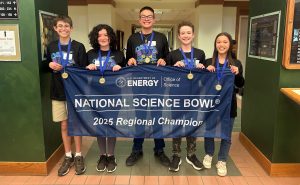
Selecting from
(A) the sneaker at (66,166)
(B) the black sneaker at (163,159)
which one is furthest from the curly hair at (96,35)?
(B) the black sneaker at (163,159)

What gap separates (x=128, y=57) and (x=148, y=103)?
1.74ft

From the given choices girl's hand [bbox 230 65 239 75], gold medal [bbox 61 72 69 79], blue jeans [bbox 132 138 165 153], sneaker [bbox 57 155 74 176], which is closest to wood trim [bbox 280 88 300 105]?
girl's hand [bbox 230 65 239 75]

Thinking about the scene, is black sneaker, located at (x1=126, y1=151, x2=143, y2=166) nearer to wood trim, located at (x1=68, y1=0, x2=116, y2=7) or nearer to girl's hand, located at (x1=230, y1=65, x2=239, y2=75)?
girl's hand, located at (x1=230, y1=65, x2=239, y2=75)

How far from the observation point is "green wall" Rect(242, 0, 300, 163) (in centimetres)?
258

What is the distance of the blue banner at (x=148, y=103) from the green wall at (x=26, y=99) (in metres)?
0.29

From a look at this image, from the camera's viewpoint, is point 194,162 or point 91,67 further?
point 194,162

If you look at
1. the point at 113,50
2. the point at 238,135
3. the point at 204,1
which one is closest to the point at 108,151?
the point at 113,50

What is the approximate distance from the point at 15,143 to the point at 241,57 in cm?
638

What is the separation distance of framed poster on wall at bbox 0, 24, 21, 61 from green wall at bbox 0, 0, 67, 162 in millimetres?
35

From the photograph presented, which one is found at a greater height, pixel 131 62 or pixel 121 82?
pixel 131 62

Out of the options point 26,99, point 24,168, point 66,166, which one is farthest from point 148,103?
point 24,168

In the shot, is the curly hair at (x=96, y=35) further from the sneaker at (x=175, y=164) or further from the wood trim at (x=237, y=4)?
the wood trim at (x=237, y=4)

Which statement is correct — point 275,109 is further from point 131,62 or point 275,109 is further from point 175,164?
point 131,62

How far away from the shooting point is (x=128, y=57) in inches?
111
